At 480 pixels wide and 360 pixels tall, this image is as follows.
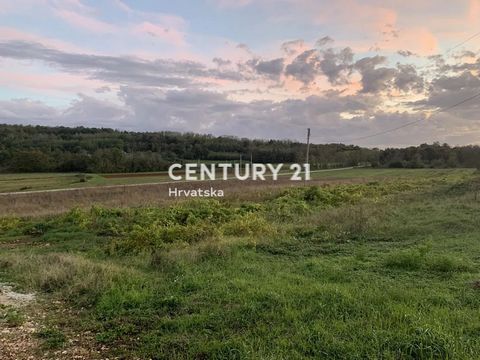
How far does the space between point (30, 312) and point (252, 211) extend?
13.7 meters

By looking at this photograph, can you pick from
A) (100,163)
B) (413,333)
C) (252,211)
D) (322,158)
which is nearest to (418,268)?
(413,333)

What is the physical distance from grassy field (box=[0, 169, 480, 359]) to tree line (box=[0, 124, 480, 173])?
56.8 metres

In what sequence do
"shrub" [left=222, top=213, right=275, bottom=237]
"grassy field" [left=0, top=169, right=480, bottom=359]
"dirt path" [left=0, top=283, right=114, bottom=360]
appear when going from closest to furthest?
"grassy field" [left=0, top=169, right=480, bottom=359] < "dirt path" [left=0, top=283, right=114, bottom=360] < "shrub" [left=222, top=213, right=275, bottom=237]

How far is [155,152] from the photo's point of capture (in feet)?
276

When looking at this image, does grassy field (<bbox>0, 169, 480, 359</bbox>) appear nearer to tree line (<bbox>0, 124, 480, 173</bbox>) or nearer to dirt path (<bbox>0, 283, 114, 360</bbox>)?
dirt path (<bbox>0, 283, 114, 360</bbox>)

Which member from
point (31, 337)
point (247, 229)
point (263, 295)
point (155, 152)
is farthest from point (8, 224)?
point (155, 152)

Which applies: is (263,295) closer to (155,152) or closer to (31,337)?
(31,337)

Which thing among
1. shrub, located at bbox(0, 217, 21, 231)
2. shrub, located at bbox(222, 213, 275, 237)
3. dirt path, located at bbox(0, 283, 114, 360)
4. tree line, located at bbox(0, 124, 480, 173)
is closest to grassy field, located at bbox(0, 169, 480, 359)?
dirt path, located at bbox(0, 283, 114, 360)

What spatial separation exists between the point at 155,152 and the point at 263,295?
80706 millimetres

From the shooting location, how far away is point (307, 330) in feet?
15.0

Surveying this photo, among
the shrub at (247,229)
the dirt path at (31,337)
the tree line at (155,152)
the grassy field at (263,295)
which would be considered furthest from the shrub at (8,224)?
the tree line at (155,152)

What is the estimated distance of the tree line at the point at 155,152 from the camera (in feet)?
214

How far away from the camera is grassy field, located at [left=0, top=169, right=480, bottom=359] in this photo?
170 inches

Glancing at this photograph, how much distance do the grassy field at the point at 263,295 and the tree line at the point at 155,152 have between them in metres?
56.8
